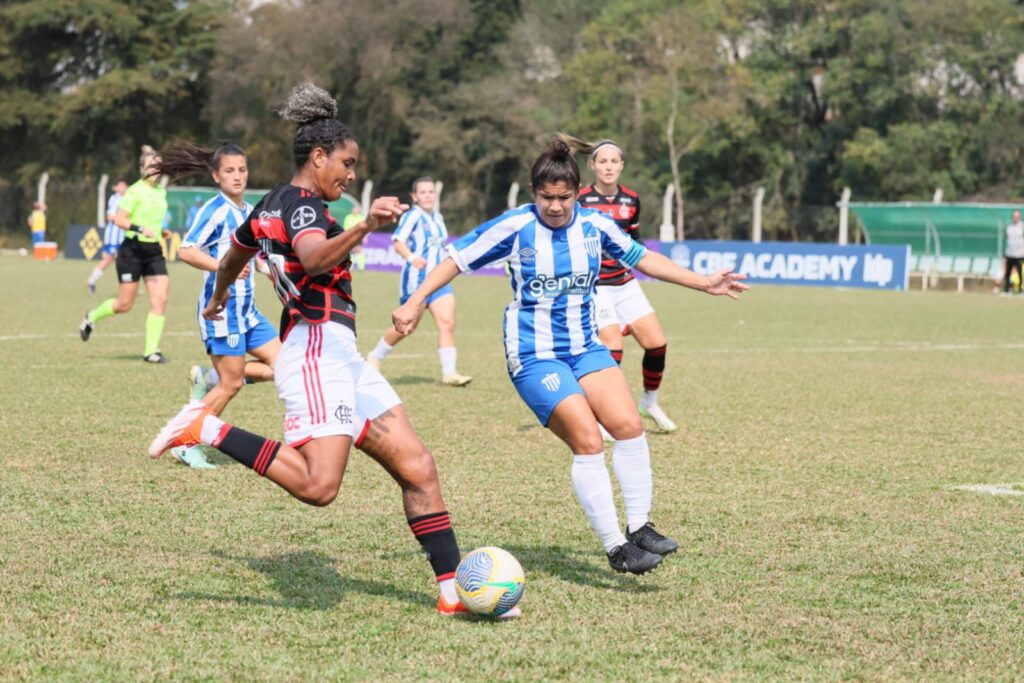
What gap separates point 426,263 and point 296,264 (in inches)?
324

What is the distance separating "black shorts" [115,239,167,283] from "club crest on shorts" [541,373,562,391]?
10120 mm

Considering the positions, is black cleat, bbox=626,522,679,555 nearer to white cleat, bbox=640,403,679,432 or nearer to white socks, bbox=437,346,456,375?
white cleat, bbox=640,403,679,432

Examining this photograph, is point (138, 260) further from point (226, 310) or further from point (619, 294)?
point (619, 294)

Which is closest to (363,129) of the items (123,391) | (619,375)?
(123,391)

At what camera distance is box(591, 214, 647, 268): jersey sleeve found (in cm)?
641

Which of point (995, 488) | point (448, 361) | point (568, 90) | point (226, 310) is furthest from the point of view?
point (568, 90)

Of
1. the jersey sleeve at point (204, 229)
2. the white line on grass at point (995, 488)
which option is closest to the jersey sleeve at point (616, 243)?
the white line on grass at point (995, 488)

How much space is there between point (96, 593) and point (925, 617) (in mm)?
3276

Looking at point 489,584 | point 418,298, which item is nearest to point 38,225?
point 418,298

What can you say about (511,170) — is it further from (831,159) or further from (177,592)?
(177,592)

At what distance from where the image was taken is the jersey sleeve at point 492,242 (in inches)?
245

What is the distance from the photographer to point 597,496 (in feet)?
19.8

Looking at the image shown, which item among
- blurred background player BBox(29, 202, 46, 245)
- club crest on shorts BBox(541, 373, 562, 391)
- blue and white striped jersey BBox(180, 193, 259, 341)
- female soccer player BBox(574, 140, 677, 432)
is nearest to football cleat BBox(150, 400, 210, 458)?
club crest on shorts BBox(541, 373, 562, 391)

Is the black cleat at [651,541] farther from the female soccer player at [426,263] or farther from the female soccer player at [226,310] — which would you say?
the female soccer player at [426,263]
